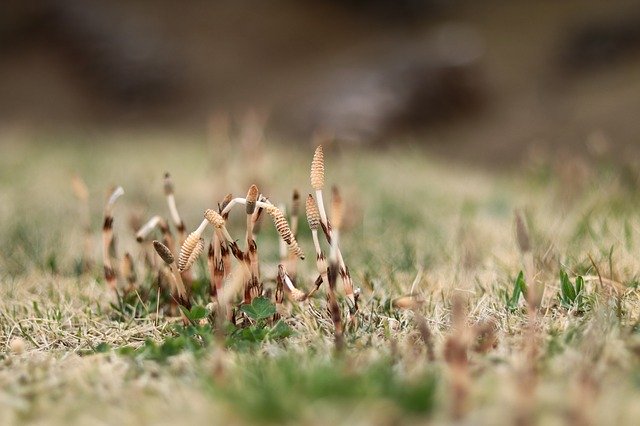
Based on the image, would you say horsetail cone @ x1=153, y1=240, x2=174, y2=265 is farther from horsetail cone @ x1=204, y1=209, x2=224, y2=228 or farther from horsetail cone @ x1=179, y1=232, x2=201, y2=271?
horsetail cone @ x1=204, y1=209, x2=224, y2=228

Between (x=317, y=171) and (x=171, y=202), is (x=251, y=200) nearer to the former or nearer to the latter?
(x=317, y=171)

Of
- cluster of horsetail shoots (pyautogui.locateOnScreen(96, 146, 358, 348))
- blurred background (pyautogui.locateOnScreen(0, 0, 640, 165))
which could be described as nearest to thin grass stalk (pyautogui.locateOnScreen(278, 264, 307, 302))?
cluster of horsetail shoots (pyautogui.locateOnScreen(96, 146, 358, 348))

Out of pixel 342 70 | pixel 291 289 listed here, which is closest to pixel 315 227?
pixel 291 289

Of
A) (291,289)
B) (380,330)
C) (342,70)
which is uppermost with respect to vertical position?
(342,70)

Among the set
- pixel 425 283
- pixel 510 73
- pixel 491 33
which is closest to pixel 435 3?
pixel 491 33

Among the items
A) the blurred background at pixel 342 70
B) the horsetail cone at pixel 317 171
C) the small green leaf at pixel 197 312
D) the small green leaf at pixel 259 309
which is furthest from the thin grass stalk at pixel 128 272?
the blurred background at pixel 342 70

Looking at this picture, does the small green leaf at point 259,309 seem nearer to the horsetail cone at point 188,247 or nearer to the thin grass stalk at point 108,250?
the horsetail cone at point 188,247

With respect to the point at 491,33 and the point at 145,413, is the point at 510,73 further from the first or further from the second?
the point at 145,413
